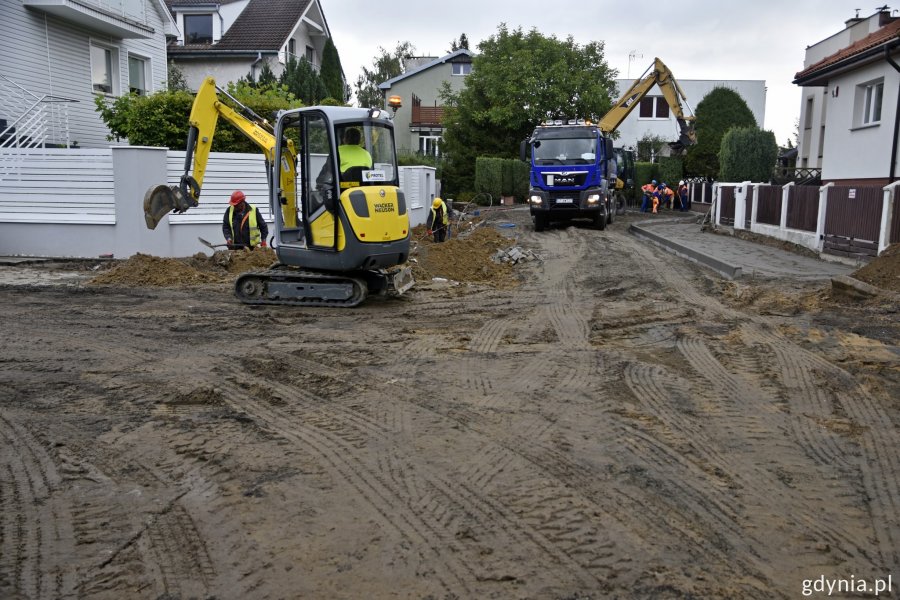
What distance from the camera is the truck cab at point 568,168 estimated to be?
21312 millimetres

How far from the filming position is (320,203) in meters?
10.2

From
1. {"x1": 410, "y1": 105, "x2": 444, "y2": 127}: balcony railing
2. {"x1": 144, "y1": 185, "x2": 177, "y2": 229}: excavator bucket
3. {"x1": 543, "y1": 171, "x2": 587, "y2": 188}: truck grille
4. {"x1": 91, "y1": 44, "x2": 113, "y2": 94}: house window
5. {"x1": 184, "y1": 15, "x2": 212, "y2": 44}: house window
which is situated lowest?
{"x1": 144, "y1": 185, "x2": 177, "y2": 229}: excavator bucket

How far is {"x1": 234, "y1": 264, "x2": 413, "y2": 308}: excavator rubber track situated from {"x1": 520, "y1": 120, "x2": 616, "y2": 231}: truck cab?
11536mm

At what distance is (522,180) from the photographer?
3819 cm

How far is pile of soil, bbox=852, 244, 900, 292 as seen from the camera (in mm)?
10992

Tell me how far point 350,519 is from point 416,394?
2362 mm

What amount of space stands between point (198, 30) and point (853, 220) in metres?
26.9

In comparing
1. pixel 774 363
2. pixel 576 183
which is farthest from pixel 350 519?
pixel 576 183

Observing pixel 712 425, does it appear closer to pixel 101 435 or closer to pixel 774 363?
pixel 774 363

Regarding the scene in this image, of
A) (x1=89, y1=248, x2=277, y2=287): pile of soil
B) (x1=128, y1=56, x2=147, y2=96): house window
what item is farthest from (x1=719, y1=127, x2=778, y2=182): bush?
(x1=89, y1=248, x2=277, y2=287): pile of soil

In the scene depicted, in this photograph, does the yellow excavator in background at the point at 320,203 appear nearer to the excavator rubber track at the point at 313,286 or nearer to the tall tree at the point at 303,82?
the excavator rubber track at the point at 313,286

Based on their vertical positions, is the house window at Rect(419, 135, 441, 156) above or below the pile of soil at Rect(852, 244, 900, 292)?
above

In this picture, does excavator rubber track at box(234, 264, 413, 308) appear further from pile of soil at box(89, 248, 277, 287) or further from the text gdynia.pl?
the text gdynia.pl

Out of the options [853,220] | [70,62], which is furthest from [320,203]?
[70,62]
